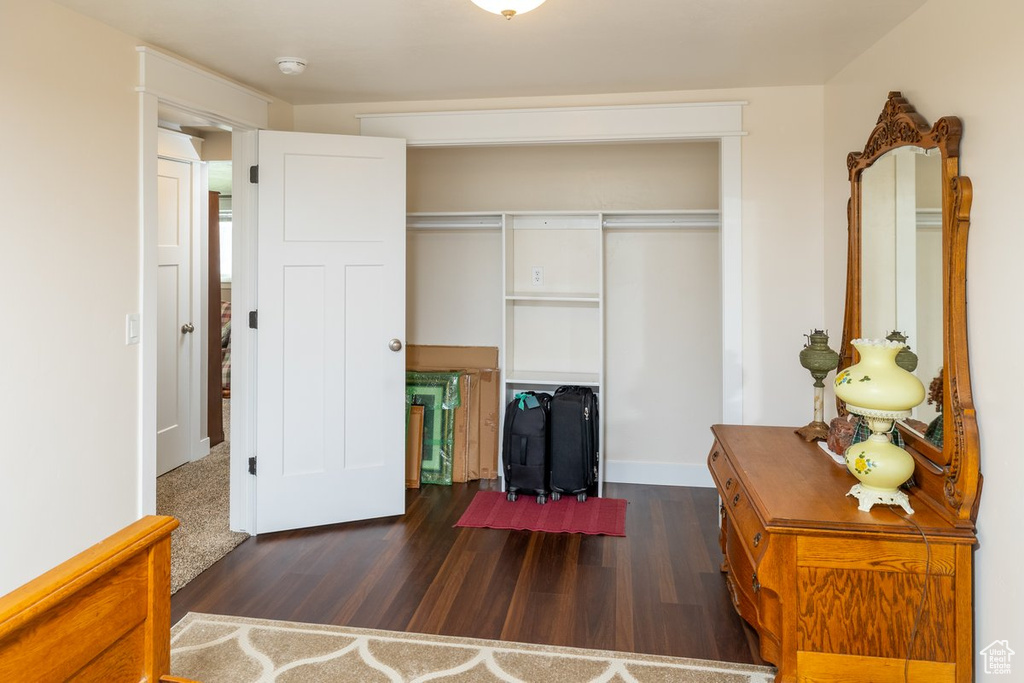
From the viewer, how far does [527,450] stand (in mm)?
3994

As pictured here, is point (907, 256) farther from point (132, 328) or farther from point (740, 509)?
point (132, 328)

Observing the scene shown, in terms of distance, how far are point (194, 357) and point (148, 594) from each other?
359cm

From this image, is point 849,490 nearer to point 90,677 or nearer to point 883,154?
point 883,154

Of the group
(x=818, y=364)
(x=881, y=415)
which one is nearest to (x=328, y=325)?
(x=818, y=364)

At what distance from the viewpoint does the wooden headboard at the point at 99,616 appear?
3.70ft

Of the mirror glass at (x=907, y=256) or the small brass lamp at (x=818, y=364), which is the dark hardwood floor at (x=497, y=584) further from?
the mirror glass at (x=907, y=256)

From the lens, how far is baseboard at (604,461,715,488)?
14.3 feet

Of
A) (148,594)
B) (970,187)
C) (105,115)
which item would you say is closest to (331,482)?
(105,115)

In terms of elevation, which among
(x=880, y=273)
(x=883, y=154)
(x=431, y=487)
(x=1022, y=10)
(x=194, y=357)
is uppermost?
(x=1022, y=10)

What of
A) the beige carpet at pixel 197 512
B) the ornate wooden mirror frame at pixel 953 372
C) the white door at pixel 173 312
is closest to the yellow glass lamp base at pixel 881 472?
the ornate wooden mirror frame at pixel 953 372

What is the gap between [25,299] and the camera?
2.31 m

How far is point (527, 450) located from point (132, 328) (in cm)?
207

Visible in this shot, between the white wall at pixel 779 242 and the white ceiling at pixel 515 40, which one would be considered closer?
the white ceiling at pixel 515 40

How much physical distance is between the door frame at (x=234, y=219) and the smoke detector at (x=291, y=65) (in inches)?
14.0
